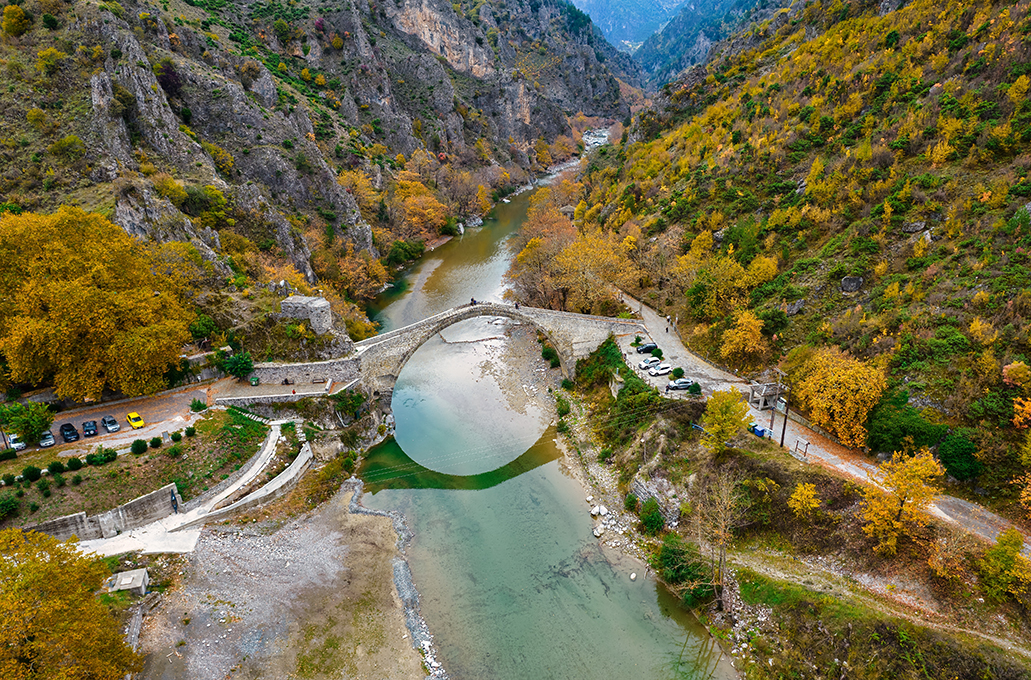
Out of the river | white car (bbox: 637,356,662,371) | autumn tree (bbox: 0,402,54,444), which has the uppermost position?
autumn tree (bbox: 0,402,54,444)

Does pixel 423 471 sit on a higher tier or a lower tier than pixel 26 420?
lower

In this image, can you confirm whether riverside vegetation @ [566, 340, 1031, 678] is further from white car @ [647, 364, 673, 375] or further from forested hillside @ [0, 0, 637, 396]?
forested hillside @ [0, 0, 637, 396]

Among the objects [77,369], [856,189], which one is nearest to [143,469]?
[77,369]

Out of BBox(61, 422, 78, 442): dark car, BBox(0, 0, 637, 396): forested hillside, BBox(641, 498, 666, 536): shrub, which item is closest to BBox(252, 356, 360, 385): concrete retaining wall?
BBox(0, 0, 637, 396): forested hillside

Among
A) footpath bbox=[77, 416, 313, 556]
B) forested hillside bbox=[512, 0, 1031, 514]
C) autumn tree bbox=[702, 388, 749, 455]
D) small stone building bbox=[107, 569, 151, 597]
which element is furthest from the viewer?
autumn tree bbox=[702, 388, 749, 455]

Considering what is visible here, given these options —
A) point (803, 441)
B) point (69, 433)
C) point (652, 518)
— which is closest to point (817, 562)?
point (803, 441)

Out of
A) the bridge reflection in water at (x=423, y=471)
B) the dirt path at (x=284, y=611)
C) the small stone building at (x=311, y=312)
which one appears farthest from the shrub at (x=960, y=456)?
the small stone building at (x=311, y=312)

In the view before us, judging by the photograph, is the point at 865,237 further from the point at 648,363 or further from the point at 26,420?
the point at 26,420

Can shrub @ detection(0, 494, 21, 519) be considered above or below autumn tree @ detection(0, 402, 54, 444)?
below
